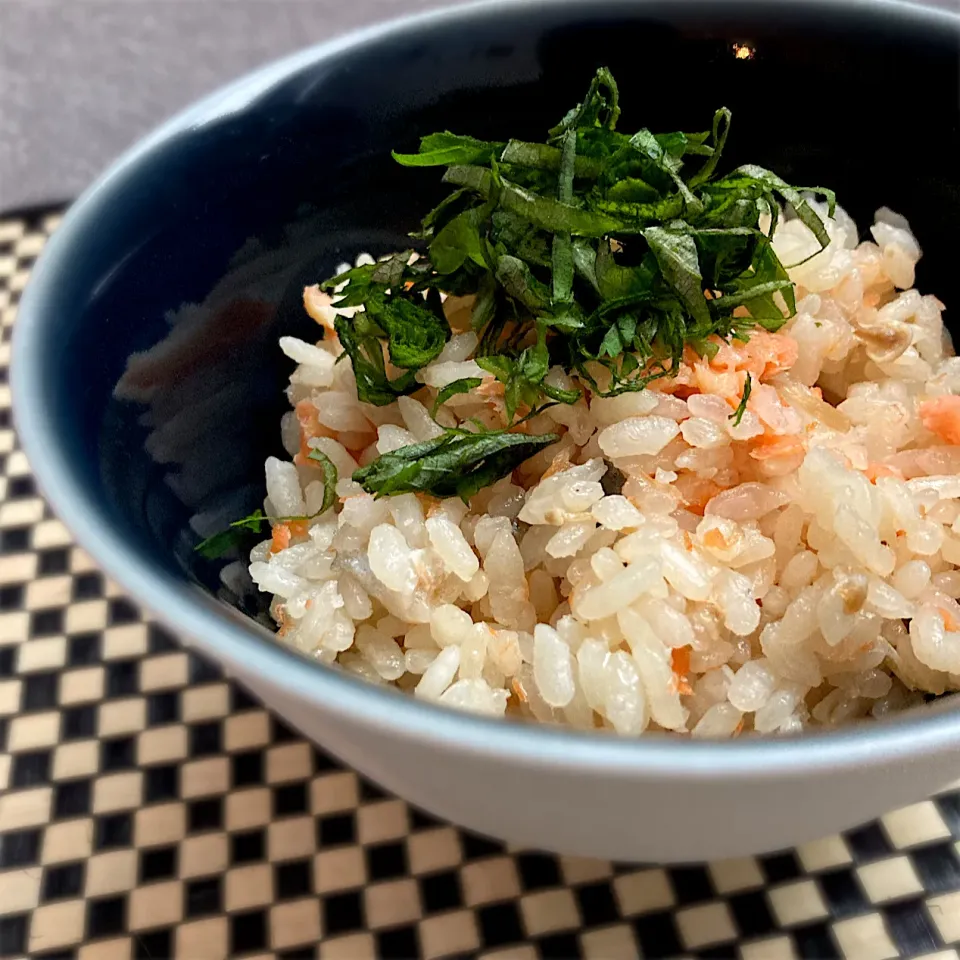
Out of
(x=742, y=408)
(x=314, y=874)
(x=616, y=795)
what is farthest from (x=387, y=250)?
(x=616, y=795)

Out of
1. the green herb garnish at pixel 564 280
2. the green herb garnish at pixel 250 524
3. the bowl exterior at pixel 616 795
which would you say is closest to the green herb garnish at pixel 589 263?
the green herb garnish at pixel 564 280

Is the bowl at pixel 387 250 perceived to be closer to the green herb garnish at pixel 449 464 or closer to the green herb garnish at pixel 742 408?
the green herb garnish at pixel 449 464

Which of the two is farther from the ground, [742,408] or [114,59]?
[742,408]

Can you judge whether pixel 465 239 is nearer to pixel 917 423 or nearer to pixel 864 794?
pixel 917 423

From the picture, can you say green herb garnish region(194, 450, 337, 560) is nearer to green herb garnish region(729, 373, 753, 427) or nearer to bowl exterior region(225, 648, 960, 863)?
bowl exterior region(225, 648, 960, 863)

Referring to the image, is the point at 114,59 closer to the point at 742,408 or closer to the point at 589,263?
the point at 589,263

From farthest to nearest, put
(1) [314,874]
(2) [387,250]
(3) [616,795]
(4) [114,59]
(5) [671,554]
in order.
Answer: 1. (4) [114,59]
2. (2) [387,250]
3. (1) [314,874]
4. (5) [671,554]
5. (3) [616,795]

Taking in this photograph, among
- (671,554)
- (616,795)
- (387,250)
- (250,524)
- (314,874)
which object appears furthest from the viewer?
(387,250)

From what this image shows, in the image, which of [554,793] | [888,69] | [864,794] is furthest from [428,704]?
[888,69]
